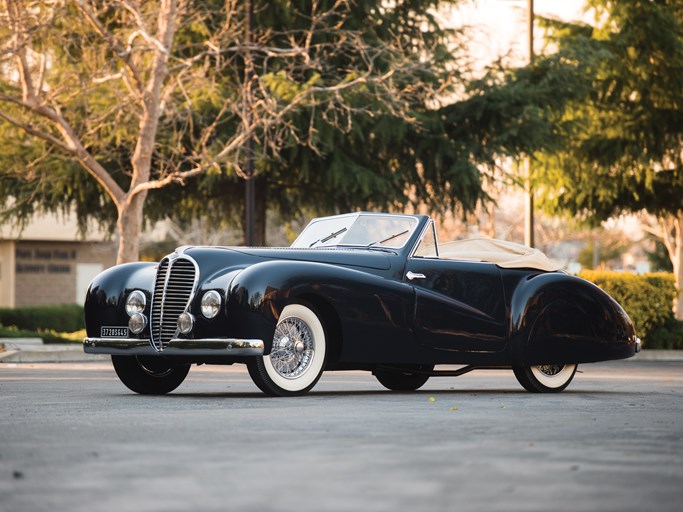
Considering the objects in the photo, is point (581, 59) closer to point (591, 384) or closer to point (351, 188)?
point (351, 188)

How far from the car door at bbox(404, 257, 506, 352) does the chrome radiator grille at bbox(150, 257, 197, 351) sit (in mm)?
2099

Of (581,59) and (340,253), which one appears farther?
(581,59)

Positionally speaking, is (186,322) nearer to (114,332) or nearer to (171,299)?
(171,299)

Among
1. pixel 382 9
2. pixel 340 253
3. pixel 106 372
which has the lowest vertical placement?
pixel 106 372

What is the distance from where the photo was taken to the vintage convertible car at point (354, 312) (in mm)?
10508

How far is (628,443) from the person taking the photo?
737cm

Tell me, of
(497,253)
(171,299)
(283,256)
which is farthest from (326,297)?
(497,253)

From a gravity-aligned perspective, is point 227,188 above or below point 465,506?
above

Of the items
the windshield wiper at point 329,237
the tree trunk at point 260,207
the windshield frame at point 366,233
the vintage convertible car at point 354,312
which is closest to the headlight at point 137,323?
the vintage convertible car at point 354,312

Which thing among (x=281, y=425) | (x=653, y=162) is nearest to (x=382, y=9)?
(x=653, y=162)

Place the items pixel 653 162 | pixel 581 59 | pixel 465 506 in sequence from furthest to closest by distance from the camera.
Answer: pixel 653 162
pixel 581 59
pixel 465 506

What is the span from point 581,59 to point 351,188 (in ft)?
20.4

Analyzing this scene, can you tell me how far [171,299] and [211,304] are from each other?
55 centimetres

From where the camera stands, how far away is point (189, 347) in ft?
34.2
